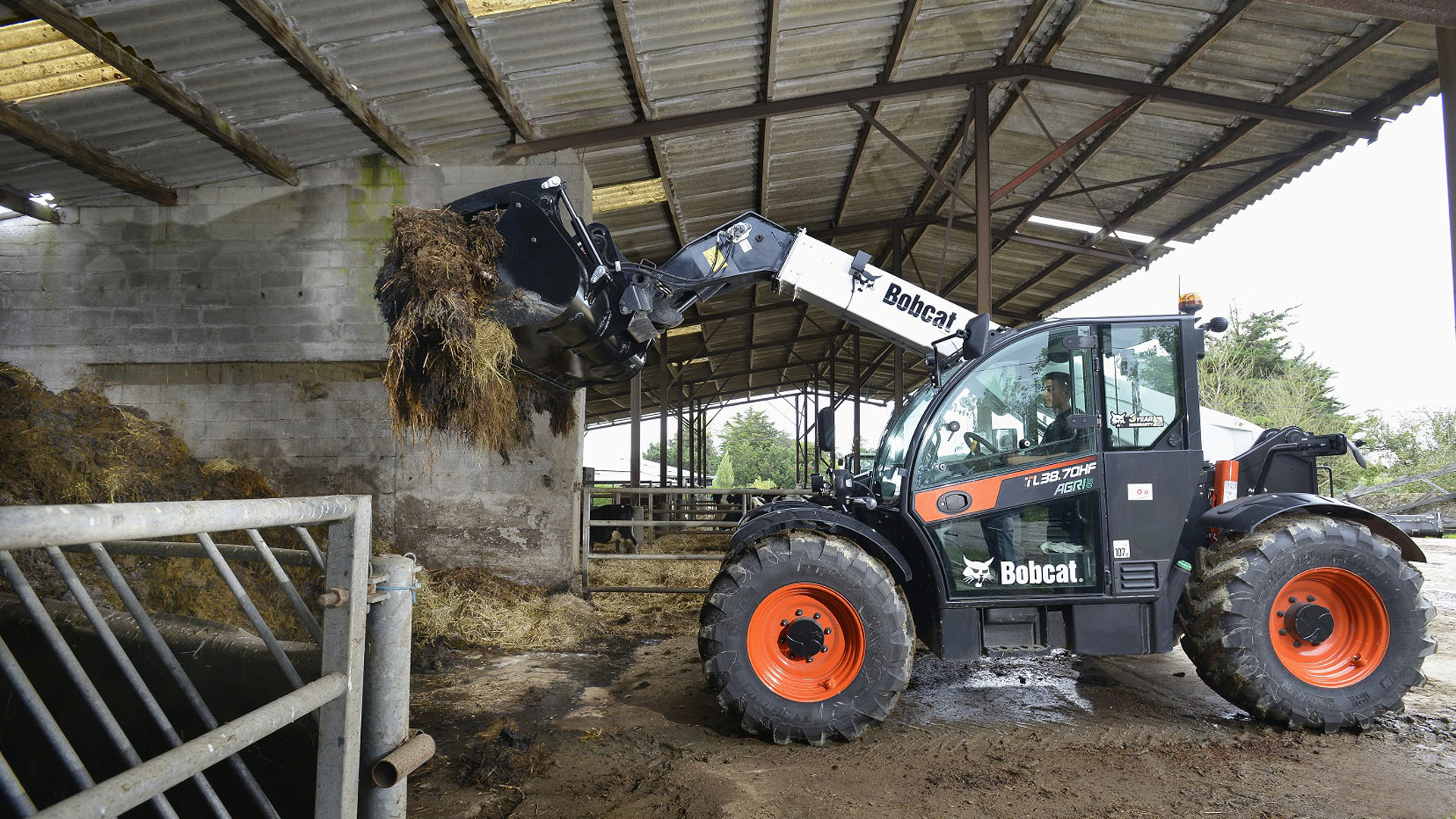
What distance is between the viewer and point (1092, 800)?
3646 millimetres

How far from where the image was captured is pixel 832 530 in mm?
4855

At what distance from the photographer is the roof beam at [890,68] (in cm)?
787

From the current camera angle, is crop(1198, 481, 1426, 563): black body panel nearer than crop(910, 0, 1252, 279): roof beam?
Yes

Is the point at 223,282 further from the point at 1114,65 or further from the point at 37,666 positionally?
the point at 1114,65

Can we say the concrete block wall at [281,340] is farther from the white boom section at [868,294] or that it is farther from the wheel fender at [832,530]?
the wheel fender at [832,530]

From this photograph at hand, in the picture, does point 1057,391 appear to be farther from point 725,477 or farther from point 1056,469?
point 725,477

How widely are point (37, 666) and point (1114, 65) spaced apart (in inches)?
402

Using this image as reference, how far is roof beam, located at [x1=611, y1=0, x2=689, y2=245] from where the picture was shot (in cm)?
686

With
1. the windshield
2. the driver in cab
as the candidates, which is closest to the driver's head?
the driver in cab

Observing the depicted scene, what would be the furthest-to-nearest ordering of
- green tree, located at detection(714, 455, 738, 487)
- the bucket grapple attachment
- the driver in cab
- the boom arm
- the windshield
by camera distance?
green tree, located at detection(714, 455, 738, 487) < the boom arm < the windshield < the bucket grapple attachment < the driver in cab

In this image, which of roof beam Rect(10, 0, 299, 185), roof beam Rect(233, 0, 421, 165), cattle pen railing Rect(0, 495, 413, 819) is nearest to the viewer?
cattle pen railing Rect(0, 495, 413, 819)

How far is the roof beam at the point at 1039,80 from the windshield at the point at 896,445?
4.69 metres

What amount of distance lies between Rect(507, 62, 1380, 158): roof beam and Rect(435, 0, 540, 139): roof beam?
44 cm

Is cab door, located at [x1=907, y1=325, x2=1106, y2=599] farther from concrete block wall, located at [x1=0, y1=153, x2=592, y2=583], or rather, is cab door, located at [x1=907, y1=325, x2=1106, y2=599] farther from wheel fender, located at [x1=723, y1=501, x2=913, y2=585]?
concrete block wall, located at [x1=0, y1=153, x2=592, y2=583]
